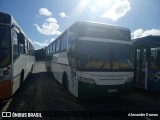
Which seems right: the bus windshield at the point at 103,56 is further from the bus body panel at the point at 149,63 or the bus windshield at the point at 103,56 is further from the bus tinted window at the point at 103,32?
the bus body panel at the point at 149,63

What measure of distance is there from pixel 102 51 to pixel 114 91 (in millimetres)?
1667

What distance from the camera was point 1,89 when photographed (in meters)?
6.61

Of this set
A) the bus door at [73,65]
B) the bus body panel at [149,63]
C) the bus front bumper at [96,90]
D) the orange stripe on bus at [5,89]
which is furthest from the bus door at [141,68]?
the orange stripe on bus at [5,89]

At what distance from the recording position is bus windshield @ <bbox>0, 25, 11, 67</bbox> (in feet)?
22.4

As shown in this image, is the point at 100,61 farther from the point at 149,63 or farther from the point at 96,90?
the point at 149,63

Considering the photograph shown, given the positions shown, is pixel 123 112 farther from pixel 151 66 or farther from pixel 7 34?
pixel 7 34

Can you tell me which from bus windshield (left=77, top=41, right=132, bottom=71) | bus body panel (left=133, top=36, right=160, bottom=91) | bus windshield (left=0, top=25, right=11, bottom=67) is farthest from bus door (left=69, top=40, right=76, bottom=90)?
bus body panel (left=133, top=36, right=160, bottom=91)

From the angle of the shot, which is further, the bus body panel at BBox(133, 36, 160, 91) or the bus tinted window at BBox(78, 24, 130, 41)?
the bus body panel at BBox(133, 36, 160, 91)

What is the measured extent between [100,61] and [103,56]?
24 cm

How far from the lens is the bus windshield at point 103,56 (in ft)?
25.1

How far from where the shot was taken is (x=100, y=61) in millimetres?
7797

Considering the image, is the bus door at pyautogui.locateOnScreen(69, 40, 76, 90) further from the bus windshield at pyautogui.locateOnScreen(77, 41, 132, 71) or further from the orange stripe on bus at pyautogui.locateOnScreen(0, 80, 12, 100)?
the orange stripe on bus at pyautogui.locateOnScreen(0, 80, 12, 100)

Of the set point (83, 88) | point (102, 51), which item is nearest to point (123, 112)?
point (83, 88)

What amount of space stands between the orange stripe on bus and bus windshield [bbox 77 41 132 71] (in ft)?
8.70
